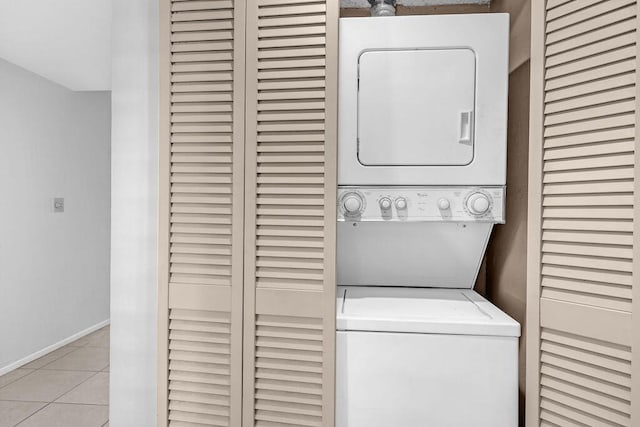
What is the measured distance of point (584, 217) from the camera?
1274 mm

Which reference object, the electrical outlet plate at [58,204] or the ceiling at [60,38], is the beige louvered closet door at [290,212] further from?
A: the electrical outlet plate at [58,204]

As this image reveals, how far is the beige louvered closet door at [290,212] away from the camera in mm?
1457

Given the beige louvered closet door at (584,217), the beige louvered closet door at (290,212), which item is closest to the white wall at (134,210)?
the beige louvered closet door at (290,212)

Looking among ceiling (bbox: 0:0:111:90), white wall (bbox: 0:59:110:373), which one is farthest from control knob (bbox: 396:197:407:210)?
white wall (bbox: 0:59:110:373)

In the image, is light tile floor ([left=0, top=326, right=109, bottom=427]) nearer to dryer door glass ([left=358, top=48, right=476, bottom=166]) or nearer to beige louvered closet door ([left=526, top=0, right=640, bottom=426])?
dryer door glass ([left=358, top=48, right=476, bottom=166])

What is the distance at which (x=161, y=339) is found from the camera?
5.06 ft

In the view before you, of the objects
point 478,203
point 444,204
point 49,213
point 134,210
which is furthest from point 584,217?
point 49,213

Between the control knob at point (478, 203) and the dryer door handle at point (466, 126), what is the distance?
0.21 meters

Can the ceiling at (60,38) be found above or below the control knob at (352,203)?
above

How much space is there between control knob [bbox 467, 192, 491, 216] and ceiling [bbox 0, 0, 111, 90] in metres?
2.33

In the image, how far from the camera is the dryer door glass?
156cm

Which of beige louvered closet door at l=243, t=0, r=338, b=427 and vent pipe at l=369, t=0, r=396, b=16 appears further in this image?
vent pipe at l=369, t=0, r=396, b=16

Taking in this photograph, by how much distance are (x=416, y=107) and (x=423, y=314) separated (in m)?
0.79

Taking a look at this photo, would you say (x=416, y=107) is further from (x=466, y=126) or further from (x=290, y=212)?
(x=290, y=212)
